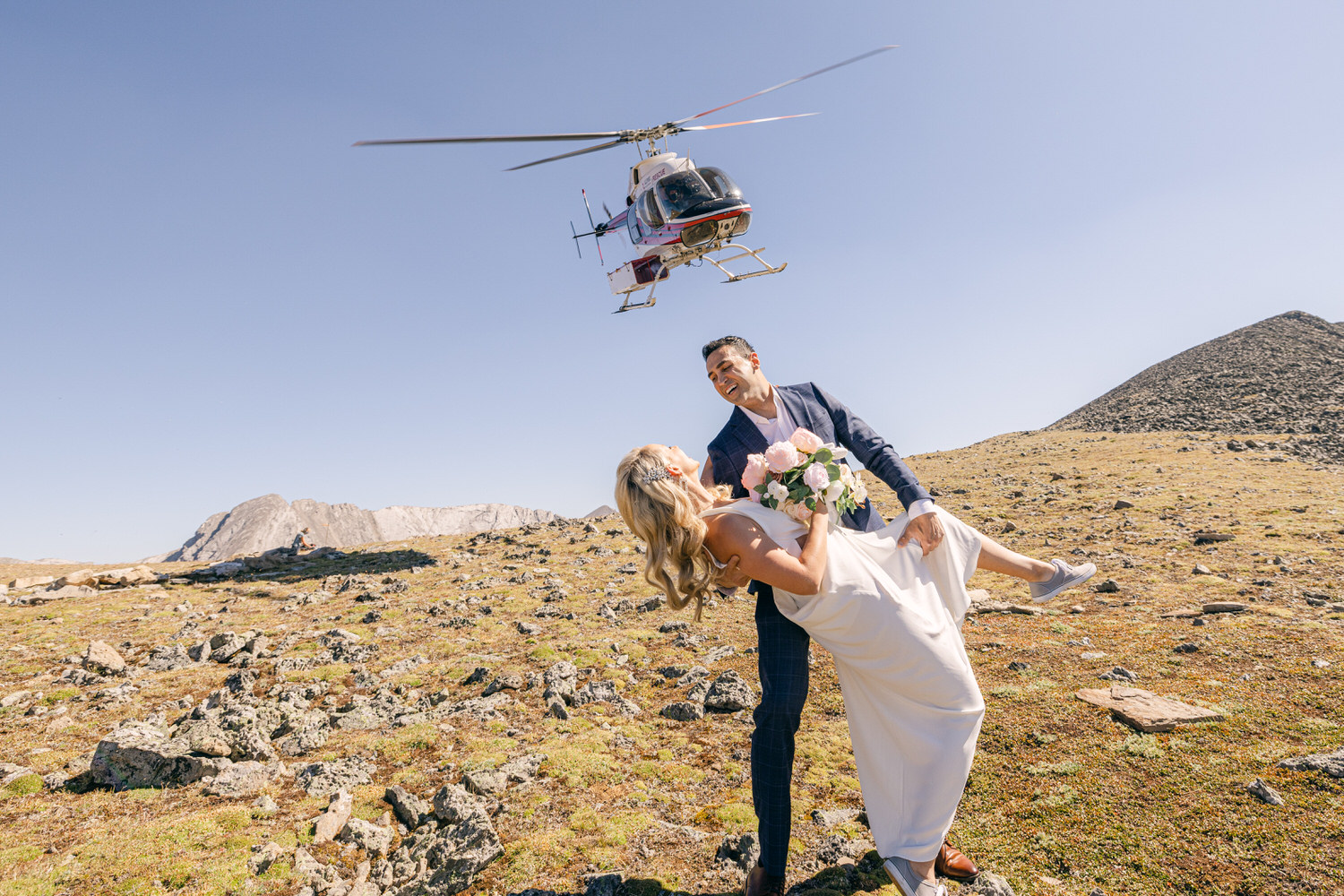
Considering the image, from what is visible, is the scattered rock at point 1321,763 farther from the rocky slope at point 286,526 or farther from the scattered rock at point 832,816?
the rocky slope at point 286,526

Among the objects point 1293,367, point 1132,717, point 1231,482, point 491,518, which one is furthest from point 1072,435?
point 491,518

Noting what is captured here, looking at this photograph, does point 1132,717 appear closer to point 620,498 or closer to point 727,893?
point 727,893

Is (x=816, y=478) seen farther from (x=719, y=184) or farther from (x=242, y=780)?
(x=719, y=184)

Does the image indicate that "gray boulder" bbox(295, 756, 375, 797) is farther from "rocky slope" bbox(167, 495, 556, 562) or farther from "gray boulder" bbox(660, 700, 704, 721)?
"rocky slope" bbox(167, 495, 556, 562)

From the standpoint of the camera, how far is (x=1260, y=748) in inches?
188

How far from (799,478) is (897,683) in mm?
1407

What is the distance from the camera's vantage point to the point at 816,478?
3.93 meters

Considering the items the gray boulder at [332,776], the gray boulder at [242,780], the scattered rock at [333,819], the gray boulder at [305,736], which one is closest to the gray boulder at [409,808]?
the scattered rock at [333,819]

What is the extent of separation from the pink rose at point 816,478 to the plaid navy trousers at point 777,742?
98 cm

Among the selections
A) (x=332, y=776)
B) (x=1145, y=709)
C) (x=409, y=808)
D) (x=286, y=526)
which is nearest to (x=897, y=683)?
(x=1145, y=709)

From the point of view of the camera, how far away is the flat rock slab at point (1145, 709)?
17.5 ft

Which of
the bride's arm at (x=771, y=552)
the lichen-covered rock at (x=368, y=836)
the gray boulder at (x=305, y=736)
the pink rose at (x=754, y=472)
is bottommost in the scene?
the lichen-covered rock at (x=368, y=836)

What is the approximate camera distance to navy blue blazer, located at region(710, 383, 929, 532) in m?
4.80

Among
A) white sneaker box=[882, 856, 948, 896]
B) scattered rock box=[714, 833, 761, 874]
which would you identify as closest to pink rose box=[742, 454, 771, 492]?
white sneaker box=[882, 856, 948, 896]
